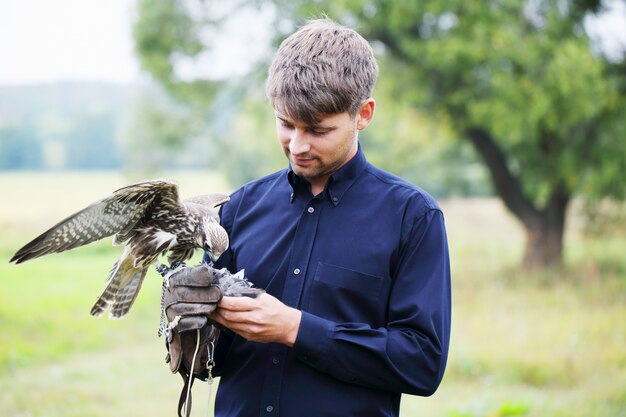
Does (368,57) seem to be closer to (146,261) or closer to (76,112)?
(146,261)

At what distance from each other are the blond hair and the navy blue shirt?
234mm

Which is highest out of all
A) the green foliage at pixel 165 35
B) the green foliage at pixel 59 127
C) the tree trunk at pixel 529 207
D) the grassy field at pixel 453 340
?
the green foliage at pixel 165 35

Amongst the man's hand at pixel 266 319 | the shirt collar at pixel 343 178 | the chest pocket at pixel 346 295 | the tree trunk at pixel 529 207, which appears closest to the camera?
the man's hand at pixel 266 319

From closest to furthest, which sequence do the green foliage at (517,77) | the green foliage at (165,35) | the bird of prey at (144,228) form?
1. the bird of prey at (144,228)
2. the green foliage at (517,77)
3. the green foliage at (165,35)

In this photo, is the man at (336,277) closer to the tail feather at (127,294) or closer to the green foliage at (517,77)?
the tail feather at (127,294)

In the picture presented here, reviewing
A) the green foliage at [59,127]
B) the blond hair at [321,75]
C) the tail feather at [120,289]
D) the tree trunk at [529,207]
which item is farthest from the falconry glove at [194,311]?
the green foliage at [59,127]

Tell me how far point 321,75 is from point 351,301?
637mm

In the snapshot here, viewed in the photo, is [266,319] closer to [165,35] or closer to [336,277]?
[336,277]

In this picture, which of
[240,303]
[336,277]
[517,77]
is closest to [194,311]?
[240,303]

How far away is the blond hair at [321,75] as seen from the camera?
1.98 metres

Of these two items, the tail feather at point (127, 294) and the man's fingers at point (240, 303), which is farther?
the tail feather at point (127, 294)

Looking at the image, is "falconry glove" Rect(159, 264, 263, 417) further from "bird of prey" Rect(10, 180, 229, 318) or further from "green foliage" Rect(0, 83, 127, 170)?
"green foliage" Rect(0, 83, 127, 170)

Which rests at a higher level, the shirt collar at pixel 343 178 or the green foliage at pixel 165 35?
the green foliage at pixel 165 35

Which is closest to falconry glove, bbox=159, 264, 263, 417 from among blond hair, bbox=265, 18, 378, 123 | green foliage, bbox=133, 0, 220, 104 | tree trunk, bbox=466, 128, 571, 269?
blond hair, bbox=265, 18, 378, 123
